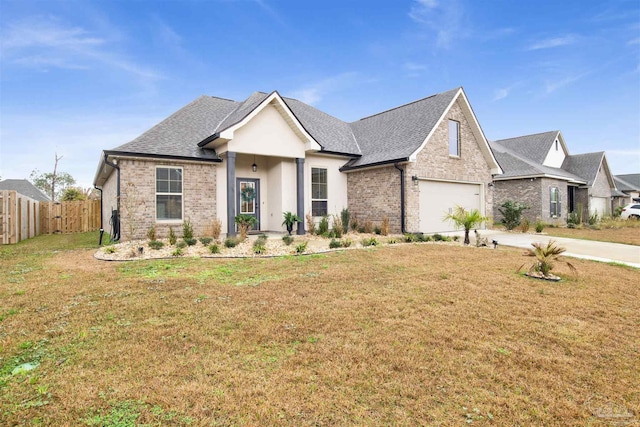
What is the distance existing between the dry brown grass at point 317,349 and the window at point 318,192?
9145 mm

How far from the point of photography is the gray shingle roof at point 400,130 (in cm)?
1505

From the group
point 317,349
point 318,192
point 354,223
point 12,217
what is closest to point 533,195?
point 354,223

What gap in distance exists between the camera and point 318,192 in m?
16.0

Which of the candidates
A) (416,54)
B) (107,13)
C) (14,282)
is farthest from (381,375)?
(416,54)

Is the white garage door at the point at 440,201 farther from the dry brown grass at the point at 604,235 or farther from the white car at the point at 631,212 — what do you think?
the white car at the point at 631,212

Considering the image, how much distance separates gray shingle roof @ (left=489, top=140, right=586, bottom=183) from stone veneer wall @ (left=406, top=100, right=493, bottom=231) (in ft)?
18.1

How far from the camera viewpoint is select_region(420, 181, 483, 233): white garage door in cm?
1520

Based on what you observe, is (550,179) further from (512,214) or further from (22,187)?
(22,187)

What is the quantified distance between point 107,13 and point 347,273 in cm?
1406

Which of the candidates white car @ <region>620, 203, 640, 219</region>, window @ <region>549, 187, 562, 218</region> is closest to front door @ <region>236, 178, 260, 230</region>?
window @ <region>549, 187, 562, 218</region>

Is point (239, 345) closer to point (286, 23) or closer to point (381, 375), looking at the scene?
point (381, 375)

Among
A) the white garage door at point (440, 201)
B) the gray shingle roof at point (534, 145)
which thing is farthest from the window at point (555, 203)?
the white garage door at point (440, 201)

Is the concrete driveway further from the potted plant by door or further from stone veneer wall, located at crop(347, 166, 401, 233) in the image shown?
the potted plant by door

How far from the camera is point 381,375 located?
3066 millimetres
